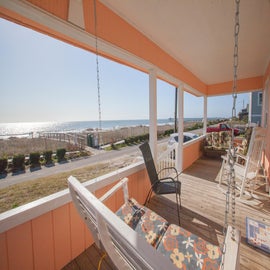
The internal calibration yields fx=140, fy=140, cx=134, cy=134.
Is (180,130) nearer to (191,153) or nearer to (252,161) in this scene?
(191,153)

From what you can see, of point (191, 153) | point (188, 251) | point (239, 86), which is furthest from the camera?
point (239, 86)

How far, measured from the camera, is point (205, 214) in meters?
2.07

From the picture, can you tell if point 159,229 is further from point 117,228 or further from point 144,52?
point 144,52

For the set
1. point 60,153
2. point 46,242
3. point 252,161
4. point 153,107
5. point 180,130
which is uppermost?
point 153,107

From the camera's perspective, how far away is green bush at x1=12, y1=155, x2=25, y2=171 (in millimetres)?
1336

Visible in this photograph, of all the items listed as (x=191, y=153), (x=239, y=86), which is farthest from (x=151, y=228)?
(x=239, y=86)

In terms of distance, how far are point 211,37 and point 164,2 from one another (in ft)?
3.86

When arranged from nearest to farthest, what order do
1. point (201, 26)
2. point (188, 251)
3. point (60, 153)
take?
point (188, 251) → point (60, 153) → point (201, 26)

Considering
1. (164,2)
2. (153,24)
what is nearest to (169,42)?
(153,24)

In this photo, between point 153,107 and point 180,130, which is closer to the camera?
point 153,107

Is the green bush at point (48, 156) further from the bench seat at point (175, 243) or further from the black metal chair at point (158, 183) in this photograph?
the black metal chair at point (158, 183)

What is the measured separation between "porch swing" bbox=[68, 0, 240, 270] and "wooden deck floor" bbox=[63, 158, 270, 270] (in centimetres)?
60

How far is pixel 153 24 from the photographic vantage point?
1.90m

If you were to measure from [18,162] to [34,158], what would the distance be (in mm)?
139
